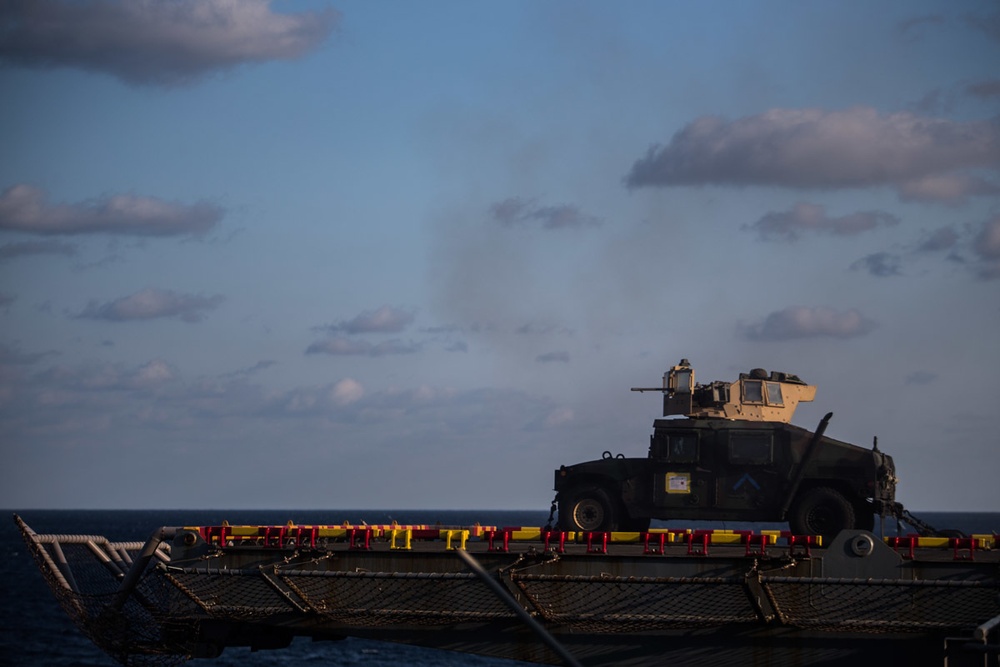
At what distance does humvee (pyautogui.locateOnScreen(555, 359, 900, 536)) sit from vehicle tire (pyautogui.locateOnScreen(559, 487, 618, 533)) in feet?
0.07

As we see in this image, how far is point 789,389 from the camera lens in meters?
30.6

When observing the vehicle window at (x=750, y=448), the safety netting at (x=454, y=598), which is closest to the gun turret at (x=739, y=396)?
the vehicle window at (x=750, y=448)

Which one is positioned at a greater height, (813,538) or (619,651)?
(813,538)

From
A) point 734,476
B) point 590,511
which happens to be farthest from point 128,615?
point 734,476

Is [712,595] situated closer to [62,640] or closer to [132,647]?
[132,647]

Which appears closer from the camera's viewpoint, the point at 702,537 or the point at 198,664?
the point at 702,537

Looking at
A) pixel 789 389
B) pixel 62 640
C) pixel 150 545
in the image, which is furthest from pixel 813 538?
pixel 62 640

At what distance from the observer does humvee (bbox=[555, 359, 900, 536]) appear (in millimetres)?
27453

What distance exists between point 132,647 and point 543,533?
779cm

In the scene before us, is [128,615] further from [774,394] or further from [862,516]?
[774,394]

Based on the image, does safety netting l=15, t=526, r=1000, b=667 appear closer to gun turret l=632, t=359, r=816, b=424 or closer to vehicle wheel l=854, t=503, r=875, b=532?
vehicle wheel l=854, t=503, r=875, b=532

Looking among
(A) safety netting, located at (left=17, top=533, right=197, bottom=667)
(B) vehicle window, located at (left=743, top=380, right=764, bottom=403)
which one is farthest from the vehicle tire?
(A) safety netting, located at (left=17, top=533, right=197, bottom=667)

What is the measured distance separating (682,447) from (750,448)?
1442mm

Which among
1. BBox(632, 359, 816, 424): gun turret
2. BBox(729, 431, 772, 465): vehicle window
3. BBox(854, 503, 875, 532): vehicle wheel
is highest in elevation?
BBox(632, 359, 816, 424): gun turret
